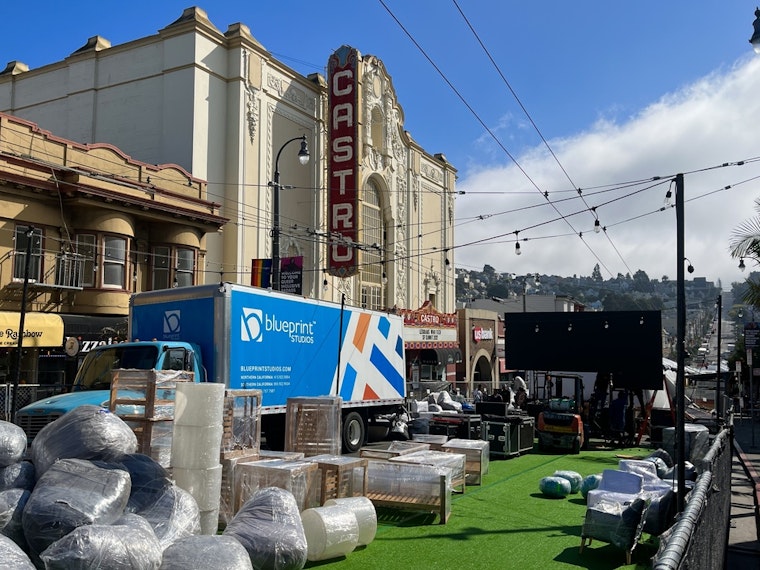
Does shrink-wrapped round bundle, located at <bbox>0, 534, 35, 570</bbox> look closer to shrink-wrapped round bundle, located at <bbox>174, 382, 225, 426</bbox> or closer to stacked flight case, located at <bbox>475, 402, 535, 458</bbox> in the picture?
shrink-wrapped round bundle, located at <bbox>174, 382, 225, 426</bbox>

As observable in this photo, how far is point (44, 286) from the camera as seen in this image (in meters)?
19.5

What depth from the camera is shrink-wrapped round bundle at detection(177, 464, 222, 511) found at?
7.48 meters

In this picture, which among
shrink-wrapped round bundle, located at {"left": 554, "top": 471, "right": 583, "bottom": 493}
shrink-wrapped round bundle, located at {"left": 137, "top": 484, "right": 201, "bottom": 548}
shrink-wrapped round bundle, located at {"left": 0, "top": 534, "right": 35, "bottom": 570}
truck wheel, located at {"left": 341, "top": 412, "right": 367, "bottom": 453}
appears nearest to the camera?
shrink-wrapped round bundle, located at {"left": 0, "top": 534, "right": 35, "bottom": 570}

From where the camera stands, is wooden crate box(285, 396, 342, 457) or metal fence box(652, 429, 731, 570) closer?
metal fence box(652, 429, 731, 570)

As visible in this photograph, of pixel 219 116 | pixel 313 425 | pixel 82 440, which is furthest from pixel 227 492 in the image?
pixel 219 116

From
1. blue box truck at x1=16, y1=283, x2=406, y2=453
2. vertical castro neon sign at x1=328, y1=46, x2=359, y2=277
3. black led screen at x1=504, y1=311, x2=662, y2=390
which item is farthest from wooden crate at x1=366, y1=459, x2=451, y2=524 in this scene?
vertical castro neon sign at x1=328, y1=46, x2=359, y2=277

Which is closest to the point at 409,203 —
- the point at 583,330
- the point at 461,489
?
the point at 583,330

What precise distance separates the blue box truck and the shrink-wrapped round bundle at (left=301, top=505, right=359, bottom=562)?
171 inches

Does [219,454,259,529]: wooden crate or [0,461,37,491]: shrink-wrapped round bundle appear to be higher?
[0,461,37,491]: shrink-wrapped round bundle

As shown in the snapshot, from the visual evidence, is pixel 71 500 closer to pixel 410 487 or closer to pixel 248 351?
pixel 410 487

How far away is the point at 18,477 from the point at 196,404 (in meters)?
1.91

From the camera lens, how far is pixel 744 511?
37.4ft

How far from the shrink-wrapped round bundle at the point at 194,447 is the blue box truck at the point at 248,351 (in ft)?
9.50

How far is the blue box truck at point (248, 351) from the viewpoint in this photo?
37.7ft
